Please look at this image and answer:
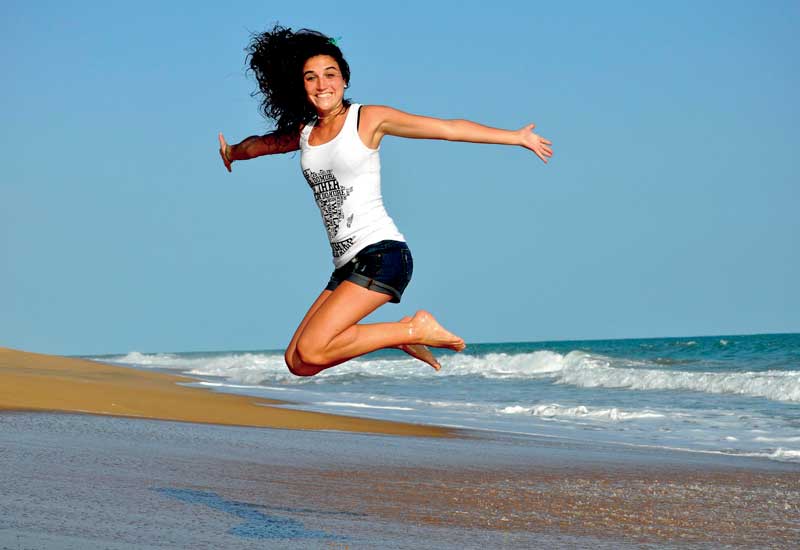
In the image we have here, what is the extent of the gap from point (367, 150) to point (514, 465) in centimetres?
372

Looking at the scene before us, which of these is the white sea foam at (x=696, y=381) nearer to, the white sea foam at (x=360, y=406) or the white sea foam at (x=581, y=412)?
the white sea foam at (x=581, y=412)

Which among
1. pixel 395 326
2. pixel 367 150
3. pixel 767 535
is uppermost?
pixel 367 150

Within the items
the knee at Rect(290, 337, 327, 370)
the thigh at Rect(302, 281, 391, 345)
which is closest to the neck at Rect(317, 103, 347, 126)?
the thigh at Rect(302, 281, 391, 345)

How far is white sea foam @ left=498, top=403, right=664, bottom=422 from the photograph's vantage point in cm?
1448

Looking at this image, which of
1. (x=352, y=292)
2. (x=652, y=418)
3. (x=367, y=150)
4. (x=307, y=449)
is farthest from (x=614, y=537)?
(x=652, y=418)

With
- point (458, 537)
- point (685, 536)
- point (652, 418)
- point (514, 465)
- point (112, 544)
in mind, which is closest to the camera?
point (112, 544)

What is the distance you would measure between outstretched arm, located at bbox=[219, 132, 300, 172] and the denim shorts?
0.82m

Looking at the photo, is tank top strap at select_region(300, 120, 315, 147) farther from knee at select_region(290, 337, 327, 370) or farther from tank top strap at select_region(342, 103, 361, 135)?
knee at select_region(290, 337, 327, 370)

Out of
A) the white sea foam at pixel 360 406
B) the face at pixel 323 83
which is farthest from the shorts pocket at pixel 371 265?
the white sea foam at pixel 360 406

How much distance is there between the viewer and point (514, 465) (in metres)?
8.04

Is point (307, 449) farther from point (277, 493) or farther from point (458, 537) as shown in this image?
point (458, 537)

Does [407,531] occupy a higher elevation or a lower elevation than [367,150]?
lower

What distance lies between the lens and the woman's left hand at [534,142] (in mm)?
5242

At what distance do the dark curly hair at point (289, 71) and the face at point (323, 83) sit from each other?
0.17 feet
